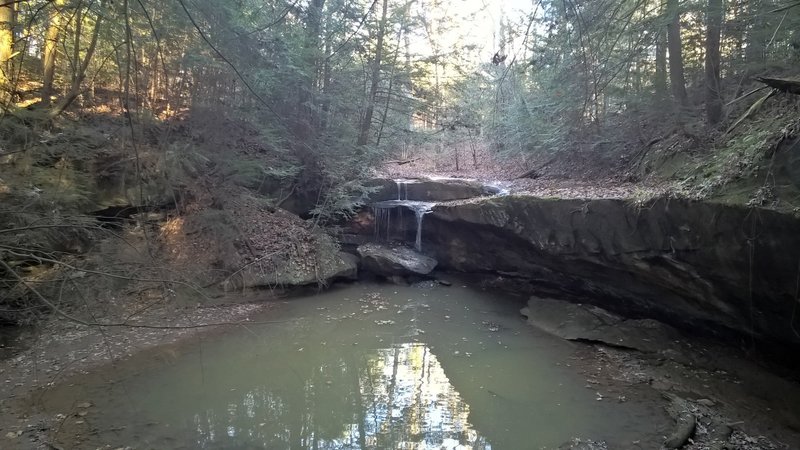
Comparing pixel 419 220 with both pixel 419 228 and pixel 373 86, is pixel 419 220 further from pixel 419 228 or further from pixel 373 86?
pixel 373 86

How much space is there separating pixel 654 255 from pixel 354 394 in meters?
5.15

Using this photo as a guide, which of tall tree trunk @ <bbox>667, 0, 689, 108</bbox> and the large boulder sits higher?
tall tree trunk @ <bbox>667, 0, 689, 108</bbox>

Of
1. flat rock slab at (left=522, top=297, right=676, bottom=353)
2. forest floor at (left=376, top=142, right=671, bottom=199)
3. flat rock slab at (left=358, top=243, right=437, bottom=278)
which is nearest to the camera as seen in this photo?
flat rock slab at (left=522, top=297, right=676, bottom=353)

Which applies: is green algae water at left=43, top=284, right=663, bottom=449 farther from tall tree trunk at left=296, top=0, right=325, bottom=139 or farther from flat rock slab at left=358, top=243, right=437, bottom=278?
tall tree trunk at left=296, top=0, right=325, bottom=139

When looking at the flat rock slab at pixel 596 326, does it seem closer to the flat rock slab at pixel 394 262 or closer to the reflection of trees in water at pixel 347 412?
the reflection of trees in water at pixel 347 412

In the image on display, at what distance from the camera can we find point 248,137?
432 inches

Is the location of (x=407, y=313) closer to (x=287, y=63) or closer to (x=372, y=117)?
(x=287, y=63)

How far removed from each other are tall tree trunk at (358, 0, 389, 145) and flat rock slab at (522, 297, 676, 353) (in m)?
7.59

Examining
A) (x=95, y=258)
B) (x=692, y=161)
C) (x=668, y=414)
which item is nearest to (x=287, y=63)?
(x=95, y=258)

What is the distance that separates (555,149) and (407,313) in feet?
21.2

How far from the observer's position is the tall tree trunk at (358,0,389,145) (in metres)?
13.3

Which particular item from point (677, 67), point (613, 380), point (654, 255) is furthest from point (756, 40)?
point (613, 380)

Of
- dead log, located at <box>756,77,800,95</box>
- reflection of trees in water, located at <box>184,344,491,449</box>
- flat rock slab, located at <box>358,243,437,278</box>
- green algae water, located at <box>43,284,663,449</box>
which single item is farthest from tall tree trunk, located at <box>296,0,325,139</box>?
dead log, located at <box>756,77,800,95</box>

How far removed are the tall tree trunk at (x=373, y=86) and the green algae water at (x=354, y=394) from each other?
281 inches
